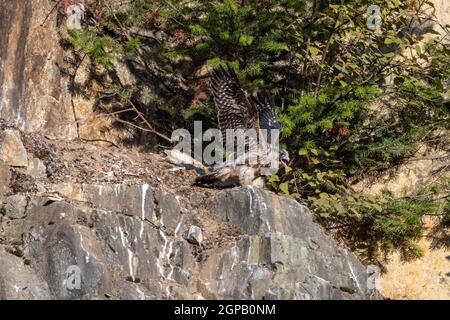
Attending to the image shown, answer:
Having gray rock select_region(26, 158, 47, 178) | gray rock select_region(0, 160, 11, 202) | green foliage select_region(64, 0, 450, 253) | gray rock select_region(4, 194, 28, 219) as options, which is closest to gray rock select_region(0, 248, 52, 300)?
gray rock select_region(4, 194, 28, 219)

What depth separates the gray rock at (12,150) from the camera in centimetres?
909

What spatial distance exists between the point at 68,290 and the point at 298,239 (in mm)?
2159

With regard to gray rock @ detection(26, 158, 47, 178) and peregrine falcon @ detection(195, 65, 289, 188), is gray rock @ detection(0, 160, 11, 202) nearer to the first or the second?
gray rock @ detection(26, 158, 47, 178)

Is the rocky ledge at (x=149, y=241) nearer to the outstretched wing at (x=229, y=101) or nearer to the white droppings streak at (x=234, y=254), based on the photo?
the white droppings streak at (x=234, y=254)

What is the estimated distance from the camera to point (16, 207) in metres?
8.41

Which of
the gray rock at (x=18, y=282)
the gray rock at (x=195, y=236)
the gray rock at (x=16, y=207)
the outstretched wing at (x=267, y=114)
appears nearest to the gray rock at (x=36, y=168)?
the gray rock at (x=16, y=207)

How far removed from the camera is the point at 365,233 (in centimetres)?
1069

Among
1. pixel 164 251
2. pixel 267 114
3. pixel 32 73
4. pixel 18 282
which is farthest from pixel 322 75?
pixel 18 282

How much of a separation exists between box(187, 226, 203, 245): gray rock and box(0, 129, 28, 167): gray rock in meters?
1.59

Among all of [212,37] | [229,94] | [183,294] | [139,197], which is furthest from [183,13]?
[183,294]

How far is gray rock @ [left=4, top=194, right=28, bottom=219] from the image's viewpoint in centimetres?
837

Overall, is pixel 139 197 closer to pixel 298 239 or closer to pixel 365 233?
pixel 298 239

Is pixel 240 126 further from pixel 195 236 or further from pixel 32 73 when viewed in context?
pixel 32 73

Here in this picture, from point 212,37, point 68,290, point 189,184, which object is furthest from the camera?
point 212,37
